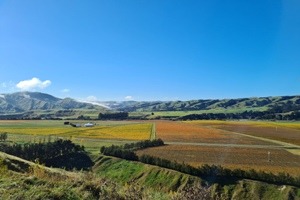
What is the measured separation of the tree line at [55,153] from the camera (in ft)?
240

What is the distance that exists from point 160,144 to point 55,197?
85226mm

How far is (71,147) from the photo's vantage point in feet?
270

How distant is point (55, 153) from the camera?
7900 cm

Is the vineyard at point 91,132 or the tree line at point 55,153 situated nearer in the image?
the tree line at point 55,153

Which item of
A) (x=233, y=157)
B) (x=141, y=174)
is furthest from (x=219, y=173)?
(x=233, y=157)

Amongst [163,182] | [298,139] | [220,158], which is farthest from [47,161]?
[298,139]

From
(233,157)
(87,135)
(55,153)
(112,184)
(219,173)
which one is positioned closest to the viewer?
(112,184)

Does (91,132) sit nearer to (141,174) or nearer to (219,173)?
(141,174)

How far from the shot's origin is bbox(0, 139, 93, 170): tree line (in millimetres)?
73125

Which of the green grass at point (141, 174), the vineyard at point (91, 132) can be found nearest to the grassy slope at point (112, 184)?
the green grass at point (141, 174)

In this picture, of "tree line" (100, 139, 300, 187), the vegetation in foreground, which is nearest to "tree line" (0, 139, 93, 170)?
the vegetation in foreground

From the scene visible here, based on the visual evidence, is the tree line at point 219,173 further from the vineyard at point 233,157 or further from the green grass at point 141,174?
the vineyard at point 233,157

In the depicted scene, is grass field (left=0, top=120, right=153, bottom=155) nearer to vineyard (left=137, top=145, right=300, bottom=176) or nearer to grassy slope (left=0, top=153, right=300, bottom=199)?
vineyard (left=137, top=145, right=300, bottom=176)

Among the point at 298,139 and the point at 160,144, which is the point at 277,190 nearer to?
the point at 160,144
